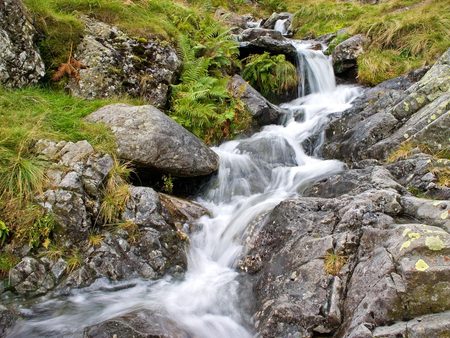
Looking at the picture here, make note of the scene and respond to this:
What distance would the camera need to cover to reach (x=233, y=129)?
29.0 ft

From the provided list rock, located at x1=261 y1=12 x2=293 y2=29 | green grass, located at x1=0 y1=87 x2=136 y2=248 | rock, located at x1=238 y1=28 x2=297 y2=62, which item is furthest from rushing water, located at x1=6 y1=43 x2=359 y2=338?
rock, located at x1=261 y1=12 x2=293 y2=29

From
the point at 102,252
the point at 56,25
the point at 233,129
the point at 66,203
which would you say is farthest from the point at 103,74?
the point at 102,252

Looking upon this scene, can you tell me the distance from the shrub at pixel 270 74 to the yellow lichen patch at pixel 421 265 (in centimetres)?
797

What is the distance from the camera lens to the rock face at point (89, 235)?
4.72 meters

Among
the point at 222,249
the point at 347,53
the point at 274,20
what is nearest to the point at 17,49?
the point at 222,249

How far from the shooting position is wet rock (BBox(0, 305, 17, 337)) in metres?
4.02

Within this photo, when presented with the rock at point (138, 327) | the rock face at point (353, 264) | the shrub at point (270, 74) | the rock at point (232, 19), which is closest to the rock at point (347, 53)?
the shrub at point (270, 74)

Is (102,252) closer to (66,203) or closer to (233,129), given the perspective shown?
(66,203)

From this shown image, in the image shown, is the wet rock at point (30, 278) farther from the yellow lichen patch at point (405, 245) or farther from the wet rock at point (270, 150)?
the wet rock at point (270, 150)

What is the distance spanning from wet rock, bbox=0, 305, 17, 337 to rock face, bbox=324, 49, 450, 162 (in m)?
6.14

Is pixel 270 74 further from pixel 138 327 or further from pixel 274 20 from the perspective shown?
pixel 274 20

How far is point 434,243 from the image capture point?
12.1 ft

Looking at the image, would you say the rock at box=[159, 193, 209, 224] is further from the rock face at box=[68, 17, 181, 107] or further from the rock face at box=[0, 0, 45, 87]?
the rock face at box=[0, 0, 45, 87]

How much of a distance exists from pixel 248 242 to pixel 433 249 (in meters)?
2.50
